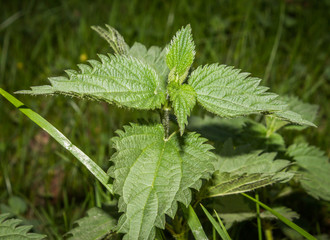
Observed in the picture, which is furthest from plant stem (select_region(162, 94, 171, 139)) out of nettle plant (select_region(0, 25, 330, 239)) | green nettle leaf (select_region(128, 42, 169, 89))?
green nettle leaf (select_region(128, 42, 169, 89))

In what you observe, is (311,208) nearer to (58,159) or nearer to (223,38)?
(58,159)

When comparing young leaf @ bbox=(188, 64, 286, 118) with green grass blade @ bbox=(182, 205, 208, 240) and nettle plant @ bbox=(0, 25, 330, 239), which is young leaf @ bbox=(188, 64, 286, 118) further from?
green grass blade @ bbox=(182, 205, 208, 240)

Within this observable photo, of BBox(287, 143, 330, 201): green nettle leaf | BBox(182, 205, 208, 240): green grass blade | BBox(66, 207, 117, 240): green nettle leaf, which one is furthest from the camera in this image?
BBox(287, 143, 330, 201): green nettle leaf

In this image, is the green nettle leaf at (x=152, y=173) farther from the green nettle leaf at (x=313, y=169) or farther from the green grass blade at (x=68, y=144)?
the green nettle leaf at (x=313, y=169)

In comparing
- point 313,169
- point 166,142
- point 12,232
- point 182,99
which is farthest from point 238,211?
point 12,232

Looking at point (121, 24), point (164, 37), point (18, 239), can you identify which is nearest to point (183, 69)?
point (18, 239)

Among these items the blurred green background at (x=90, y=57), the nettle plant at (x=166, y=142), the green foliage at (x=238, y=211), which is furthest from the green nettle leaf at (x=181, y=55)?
the blurred green background at (x=90, y=57)
